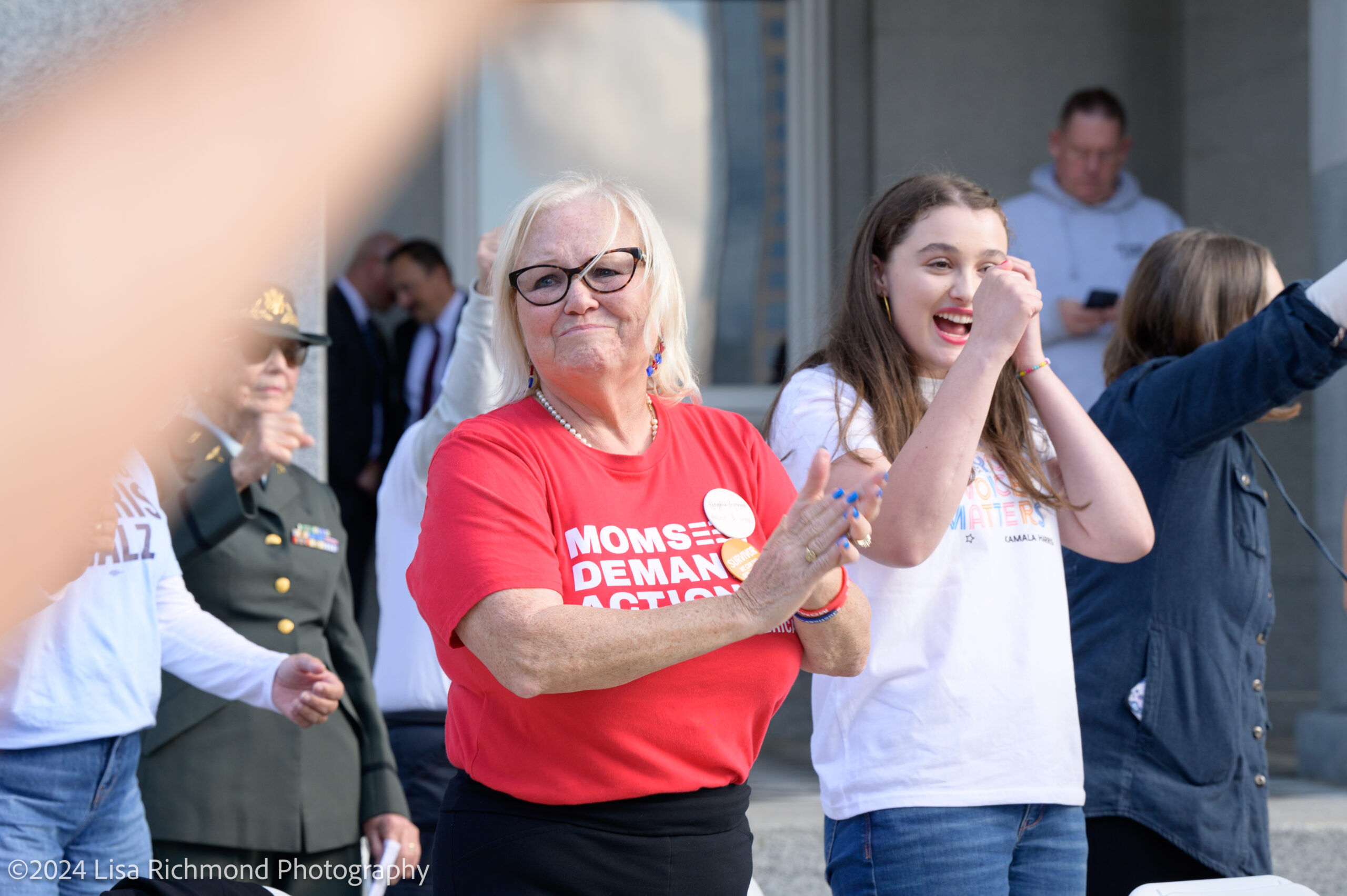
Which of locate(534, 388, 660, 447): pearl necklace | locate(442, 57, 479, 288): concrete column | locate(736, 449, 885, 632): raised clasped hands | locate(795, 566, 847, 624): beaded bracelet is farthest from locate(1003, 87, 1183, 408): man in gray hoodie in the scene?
locate(736, 449, 885, 632): raised clasped hands

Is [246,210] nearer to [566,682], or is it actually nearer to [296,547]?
[296,547]

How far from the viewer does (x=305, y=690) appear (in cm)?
268

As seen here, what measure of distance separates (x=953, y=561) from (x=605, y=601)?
0.71 m

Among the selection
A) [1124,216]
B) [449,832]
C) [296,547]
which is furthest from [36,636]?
[1124,216]

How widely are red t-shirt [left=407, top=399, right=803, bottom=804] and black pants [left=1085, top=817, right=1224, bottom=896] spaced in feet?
3.41

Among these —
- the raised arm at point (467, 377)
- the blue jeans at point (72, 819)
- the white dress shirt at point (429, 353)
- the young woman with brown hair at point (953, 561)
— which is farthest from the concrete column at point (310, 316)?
the young woman with brown hair at point (953, 561)

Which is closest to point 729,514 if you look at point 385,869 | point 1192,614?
point 385,869

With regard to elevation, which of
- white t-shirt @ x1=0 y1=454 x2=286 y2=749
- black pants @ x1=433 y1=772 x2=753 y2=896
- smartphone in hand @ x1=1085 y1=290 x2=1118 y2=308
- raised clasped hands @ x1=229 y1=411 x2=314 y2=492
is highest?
smartphone in hand @ x1=1085 y1=290 x2=1118 y2=308

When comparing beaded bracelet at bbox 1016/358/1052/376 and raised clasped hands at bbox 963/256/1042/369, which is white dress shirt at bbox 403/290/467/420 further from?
raised clasped hands at bbox 963/256/1042/369

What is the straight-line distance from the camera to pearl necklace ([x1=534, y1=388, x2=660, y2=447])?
1.91m

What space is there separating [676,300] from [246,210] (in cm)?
250

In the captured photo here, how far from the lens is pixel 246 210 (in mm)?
4078

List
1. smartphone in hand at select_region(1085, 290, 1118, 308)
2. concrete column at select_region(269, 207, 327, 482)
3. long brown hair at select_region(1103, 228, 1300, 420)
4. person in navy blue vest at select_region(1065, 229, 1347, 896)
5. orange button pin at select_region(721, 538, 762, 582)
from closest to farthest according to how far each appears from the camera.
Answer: orange button pin at select_region(721, 538, 762, 582) → person in navy blue vest at select_region(1065, 229, 1347, 896) → long brown hair at select_region(1103, 228, 1300, 420) → concrete column at select_region(269, 207, 327, 482) → smartphone in hand at select_region(1085, 290, 1118, 308)

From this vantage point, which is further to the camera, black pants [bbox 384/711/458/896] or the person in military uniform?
black pants [bbox 384/711/458/896]
